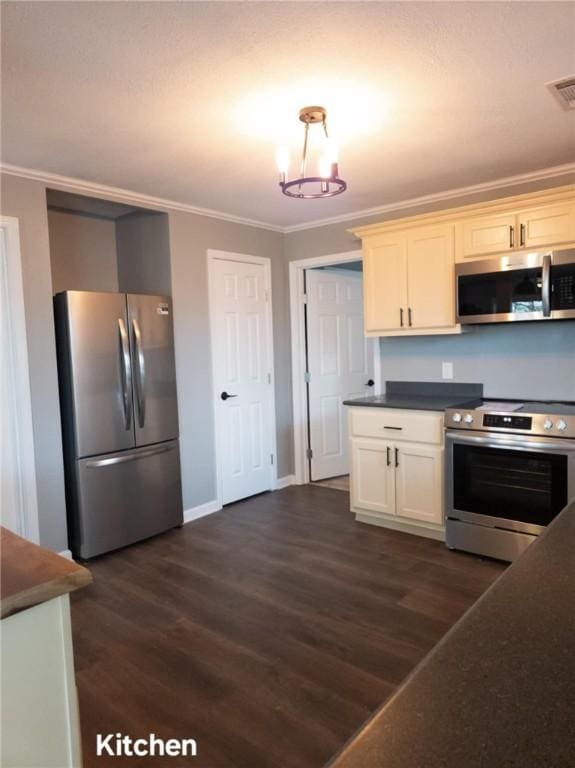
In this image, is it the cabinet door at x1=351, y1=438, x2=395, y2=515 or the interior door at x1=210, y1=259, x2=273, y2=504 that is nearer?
the cabinet door at x1=351, y1=438, x2=395, y2=515

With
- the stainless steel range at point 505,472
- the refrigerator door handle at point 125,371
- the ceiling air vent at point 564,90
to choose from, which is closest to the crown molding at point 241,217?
the refrigerator door handle at point 125,371

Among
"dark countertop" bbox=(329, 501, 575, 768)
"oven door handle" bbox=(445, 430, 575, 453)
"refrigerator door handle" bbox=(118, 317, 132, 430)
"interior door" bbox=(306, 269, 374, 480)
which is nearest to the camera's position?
"dark countertop" bbox=(329, 501, 575, 768)

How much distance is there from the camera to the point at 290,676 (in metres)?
2.18

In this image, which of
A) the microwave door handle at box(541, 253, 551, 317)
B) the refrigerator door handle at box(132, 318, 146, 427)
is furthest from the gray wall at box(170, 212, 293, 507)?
the microwave door handle at box(541, 253, 551, 317)

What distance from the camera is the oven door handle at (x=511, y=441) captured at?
2926 millimetres

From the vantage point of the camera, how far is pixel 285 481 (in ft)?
16.6

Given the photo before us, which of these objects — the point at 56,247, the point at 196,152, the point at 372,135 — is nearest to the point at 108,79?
the point at 196,152

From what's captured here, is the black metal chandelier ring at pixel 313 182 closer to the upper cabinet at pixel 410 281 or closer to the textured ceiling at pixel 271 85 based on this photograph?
the textured ceiling at pixel 271 85

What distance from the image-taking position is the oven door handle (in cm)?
293

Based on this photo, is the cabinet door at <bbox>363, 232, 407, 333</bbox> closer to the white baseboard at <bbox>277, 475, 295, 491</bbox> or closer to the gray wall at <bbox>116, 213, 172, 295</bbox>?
the gray wall at <bbox>116, 213, 172, 295</bbox>

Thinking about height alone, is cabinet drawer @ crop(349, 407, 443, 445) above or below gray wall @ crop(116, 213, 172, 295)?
below

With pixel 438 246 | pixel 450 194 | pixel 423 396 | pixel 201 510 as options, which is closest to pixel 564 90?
pixel 438 246

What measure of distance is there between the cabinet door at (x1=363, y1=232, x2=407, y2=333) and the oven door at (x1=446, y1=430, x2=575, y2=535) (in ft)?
3.28

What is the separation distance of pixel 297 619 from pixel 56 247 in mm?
3192
